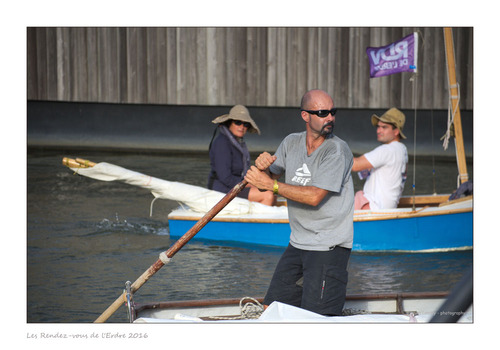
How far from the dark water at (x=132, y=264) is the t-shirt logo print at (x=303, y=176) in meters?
2.17

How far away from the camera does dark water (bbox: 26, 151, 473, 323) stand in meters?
5.83

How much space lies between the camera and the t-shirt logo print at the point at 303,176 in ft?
11.7

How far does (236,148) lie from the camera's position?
6996mm

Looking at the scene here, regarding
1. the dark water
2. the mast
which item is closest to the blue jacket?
the dark water

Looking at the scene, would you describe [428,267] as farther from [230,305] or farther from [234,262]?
[230,305]

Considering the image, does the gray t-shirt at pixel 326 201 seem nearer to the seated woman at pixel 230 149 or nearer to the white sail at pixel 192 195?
the seated woman at pixel 230 149

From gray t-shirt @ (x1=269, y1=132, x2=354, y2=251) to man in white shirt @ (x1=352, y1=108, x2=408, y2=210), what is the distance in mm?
2746

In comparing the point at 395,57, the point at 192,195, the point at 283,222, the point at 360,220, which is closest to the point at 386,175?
the point at 360,220

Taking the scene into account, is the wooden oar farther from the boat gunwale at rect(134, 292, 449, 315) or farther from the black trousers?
the black trousers

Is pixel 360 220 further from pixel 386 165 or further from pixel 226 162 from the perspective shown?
pixel 226 162

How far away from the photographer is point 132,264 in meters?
6.68

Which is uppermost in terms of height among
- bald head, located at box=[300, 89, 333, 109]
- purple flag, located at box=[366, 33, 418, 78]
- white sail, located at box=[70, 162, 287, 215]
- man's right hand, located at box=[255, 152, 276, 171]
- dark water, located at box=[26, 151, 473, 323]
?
purple flag, located at box=[366, 33, 418, 78]

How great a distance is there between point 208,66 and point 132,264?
711 cm

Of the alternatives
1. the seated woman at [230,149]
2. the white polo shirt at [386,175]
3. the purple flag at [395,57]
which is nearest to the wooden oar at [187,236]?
the white polo shirt at [386,175]
